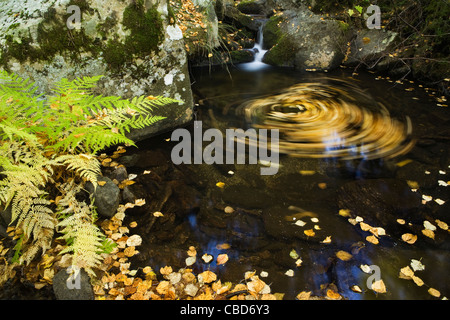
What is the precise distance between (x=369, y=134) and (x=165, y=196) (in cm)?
402

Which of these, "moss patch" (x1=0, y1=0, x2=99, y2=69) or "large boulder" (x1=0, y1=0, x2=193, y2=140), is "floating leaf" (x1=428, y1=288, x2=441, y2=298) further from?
"moss patch" (x1=0, y1=0, x2=99, y2=69)

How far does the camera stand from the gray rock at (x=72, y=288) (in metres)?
2.28

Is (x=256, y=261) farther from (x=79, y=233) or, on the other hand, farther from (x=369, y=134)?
(x=369, y=134)

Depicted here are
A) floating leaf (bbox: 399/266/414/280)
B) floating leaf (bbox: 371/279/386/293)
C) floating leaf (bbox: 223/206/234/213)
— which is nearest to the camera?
floating leaf (bbox: 371/279/386/293)

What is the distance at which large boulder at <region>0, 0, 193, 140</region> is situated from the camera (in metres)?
3.91

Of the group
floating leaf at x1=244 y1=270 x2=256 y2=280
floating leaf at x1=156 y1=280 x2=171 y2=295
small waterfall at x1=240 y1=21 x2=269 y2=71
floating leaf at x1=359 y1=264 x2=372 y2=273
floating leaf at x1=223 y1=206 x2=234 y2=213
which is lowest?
floating leaf at x1=359 y1=264 x2=372 y2=273

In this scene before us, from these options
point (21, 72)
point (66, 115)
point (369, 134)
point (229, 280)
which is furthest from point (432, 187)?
point (21, 72)

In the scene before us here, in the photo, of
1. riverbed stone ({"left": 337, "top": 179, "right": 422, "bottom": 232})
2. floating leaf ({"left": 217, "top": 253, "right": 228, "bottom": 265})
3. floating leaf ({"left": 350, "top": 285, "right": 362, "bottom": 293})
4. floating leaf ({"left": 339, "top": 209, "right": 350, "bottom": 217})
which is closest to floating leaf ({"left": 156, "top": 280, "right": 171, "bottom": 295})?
floating leaf ({"left": 217, "top": 253, "right": 228, "bottom": 265})

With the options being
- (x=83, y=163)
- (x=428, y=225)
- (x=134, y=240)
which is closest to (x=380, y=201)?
(x=428, y=225)

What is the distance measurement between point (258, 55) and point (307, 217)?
25.6 feet

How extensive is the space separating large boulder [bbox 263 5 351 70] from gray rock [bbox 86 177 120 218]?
297 inches

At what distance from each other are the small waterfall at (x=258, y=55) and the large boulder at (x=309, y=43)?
0.96 feet

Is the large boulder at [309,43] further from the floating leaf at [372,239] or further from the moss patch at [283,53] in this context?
the floating leaf at [372,239]

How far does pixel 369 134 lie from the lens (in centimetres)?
520
